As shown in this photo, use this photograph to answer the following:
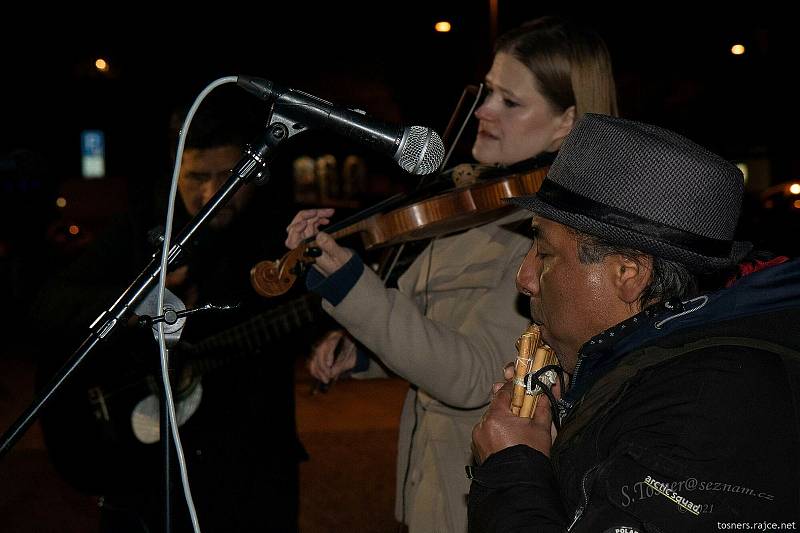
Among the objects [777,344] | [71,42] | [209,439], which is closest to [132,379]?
[209,439]

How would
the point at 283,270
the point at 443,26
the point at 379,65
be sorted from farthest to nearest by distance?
1. the point at 379,65
2. the point at 443,26
3. the point at 283,270

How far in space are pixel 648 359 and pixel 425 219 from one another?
49.5 inches

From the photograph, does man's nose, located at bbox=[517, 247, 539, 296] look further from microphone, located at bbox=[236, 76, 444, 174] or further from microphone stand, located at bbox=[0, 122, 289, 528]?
microphone stand, located at bbox=[0, 122, 289, 528]

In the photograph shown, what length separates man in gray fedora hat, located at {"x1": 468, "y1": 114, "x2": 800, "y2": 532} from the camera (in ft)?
4.66

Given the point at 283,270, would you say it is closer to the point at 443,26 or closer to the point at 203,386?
the point at 203,386

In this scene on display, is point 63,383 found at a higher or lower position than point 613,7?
lower

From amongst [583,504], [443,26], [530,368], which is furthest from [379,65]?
[583,504]

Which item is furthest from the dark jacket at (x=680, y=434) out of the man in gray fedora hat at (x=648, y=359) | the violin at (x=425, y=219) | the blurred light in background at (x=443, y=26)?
the blurred light in background at (x=443, y=26)

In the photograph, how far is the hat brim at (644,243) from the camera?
1.67m

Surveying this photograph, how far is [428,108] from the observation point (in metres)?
16.4

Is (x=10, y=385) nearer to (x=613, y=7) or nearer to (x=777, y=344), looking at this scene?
(x=777, y=344)

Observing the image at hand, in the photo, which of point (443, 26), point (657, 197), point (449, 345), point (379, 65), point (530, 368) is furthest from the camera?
point (379, 65)

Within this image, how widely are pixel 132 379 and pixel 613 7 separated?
44.9 ft

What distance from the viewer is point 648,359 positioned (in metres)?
1.59
